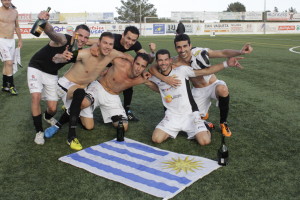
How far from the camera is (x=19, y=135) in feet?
15.8

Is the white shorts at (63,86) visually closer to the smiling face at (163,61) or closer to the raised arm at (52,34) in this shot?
the raised arm at (52,34)

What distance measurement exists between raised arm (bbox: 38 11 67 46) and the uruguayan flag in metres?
1.65

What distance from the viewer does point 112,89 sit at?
17.4 feet

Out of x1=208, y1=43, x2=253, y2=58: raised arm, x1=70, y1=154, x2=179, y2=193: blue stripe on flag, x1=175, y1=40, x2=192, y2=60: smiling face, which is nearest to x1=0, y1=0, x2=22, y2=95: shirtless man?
x1=70, y1=154, x2=179, y2=193: blue stripe on flag

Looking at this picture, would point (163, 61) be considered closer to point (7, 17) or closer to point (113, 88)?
point (113, 88)

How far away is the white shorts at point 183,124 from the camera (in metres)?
4.60

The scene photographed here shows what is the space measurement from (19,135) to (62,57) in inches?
61.7

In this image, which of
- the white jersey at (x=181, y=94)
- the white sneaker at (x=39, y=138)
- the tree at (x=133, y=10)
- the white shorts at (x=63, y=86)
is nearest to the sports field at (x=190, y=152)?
the white sneaker at (x=39, y=138)

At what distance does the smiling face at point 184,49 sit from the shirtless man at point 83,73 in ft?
3.09

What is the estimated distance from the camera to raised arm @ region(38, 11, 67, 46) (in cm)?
405

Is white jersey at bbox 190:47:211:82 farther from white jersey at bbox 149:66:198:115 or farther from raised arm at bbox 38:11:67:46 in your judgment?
raised arm at bbox 38:11:67:46

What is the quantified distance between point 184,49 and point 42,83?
7.75 ft

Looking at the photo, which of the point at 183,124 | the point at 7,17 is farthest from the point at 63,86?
the point at 7,17

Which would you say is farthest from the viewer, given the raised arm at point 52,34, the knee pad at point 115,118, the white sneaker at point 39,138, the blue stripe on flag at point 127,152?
the knee pad at point 115,118
